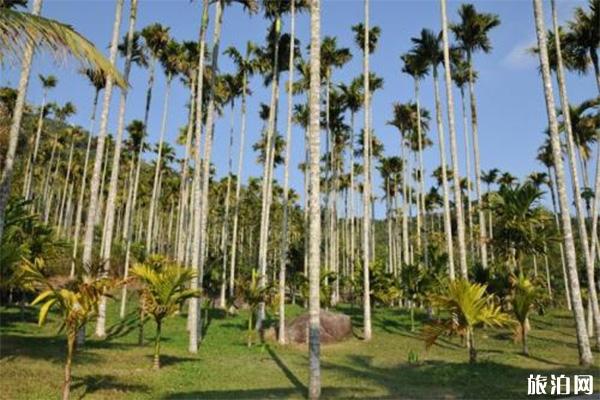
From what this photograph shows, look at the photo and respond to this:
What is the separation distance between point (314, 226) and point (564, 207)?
10.5 metres

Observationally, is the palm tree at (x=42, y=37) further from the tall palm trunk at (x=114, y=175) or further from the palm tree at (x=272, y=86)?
the palm tree at (x=272, y=86)

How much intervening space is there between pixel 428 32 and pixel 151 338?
75.2 feet

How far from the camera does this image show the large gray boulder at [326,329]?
26.1 metres

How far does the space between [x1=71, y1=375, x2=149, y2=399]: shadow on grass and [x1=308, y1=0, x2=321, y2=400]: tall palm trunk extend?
439cm

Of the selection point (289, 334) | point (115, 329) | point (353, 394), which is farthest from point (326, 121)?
point (353, 394)

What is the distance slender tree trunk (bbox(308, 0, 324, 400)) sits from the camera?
12.8m

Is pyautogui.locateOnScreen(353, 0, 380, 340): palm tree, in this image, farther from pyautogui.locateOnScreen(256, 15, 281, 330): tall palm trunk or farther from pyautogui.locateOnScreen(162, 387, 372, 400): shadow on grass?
pyautogui.locateOnScreen(162, 387, 372, 400): shadow on grass

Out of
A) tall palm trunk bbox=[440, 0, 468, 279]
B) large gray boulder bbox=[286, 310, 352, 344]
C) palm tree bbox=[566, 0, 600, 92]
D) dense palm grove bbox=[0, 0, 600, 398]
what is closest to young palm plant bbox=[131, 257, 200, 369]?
dense palm grove bbox=[0, 0, 600, 398]

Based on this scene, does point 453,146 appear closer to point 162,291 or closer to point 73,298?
point 162,291

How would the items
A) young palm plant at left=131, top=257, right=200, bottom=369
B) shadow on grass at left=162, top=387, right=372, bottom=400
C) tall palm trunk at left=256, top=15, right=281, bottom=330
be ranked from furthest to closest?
tall palm trunk at left=256, top=15, right=281, bottom=330 < young palm plant at left=131, top=257, right=200, bottom=369 < shadow on grass at left=162, top=387, right=372, bottom=400

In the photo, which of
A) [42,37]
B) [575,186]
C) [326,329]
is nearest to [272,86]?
[326,329]

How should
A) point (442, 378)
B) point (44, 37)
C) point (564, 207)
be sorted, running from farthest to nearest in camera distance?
1. point (564, 207)
2. point (442, 378)
3. point (44, 37)

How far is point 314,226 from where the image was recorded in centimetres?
1400

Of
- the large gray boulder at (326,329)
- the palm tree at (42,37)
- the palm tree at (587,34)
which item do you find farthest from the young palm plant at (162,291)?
the palm tree at (587,34)
